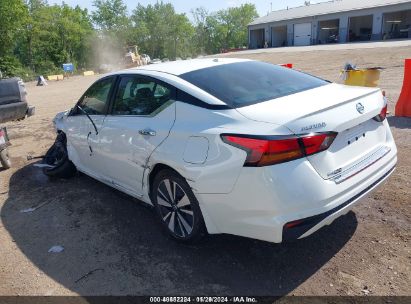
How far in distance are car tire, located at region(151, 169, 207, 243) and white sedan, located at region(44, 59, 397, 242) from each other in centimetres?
1

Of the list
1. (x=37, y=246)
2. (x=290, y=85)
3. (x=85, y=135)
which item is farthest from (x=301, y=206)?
(x=85, y=135)

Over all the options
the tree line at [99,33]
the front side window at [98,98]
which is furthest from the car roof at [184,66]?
the tree line at [99,33]

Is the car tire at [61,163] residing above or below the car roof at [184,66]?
below

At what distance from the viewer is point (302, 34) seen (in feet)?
180

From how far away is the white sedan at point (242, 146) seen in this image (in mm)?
2756

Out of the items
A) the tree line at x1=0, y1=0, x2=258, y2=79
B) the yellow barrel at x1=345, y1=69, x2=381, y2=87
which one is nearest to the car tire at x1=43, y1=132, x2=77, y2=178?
the yellow barrel at x1=345, y1=69, x2=381, y2=87

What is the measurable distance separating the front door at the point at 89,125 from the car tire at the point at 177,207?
130 cm

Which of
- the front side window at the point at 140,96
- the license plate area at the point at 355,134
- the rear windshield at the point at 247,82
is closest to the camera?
the license plate area at the point at 355,134

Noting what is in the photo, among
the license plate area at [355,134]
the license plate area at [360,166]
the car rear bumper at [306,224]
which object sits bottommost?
the car rear bumper at [306,224]

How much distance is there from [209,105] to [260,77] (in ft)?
2.81

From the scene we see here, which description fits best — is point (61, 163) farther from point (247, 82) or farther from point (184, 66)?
point (247, 82)

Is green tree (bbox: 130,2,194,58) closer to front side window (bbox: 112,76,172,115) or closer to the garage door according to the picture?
the garage door

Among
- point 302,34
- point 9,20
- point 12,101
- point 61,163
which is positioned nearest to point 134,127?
point 61,163

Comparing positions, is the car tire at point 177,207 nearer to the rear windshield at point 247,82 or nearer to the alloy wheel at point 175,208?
the alloy wheel at point 175,208
